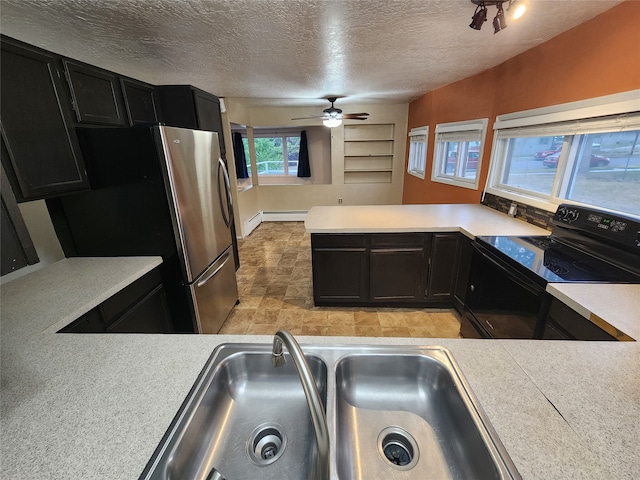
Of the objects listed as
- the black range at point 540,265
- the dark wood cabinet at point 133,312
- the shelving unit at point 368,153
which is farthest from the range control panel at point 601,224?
the shelving unit at point 368,153

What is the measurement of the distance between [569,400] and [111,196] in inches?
90.8

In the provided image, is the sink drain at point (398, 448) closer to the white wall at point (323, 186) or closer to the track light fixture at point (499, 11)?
the track light fixture at point (499, 11)

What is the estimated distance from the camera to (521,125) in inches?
A: 90.0

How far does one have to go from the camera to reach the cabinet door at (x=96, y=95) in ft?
5.35

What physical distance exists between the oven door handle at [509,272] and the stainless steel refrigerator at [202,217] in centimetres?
203

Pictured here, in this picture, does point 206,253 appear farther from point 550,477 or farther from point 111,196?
point 550,477

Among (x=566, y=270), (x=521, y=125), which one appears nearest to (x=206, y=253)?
(x=566, y=270)

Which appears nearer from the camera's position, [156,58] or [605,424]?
[605,424]

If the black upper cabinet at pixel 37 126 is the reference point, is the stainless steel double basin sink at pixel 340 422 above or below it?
below

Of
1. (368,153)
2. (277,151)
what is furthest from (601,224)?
(277,151)

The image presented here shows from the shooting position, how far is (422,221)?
98.0 inches

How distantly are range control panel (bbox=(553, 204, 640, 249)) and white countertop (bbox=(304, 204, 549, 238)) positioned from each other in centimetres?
27

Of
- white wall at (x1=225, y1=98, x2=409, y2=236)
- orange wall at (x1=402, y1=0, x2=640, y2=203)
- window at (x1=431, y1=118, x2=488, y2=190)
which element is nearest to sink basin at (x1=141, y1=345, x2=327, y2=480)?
orange wall at (x1=402, y1=0, x2=640, y2=203)

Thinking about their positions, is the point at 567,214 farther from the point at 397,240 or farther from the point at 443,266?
the point at 397,240
